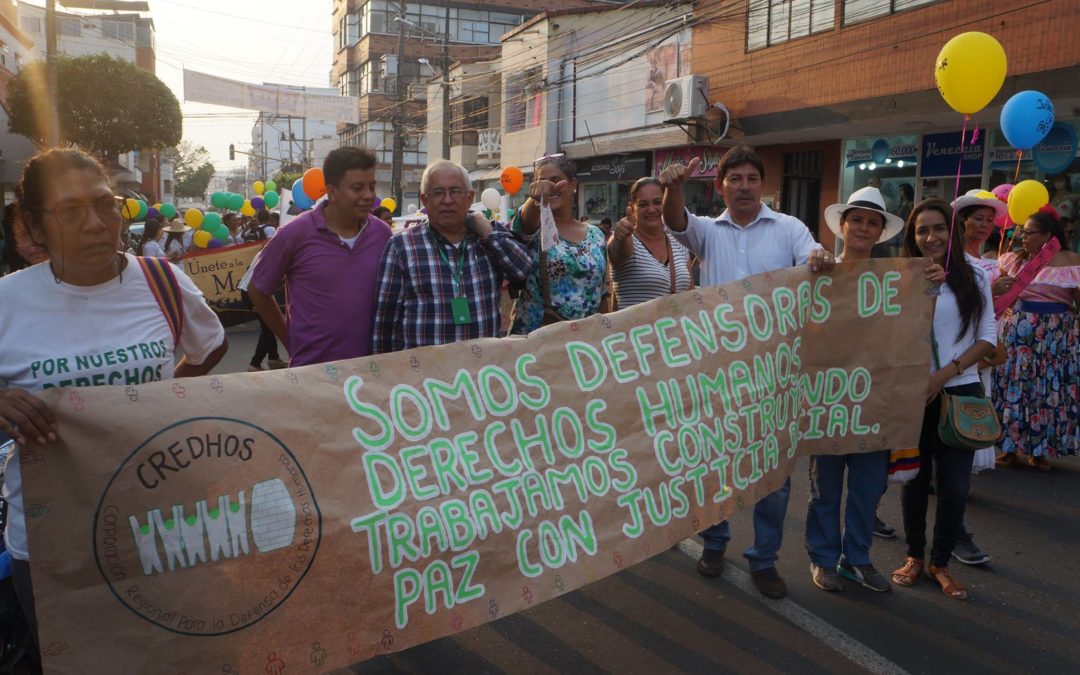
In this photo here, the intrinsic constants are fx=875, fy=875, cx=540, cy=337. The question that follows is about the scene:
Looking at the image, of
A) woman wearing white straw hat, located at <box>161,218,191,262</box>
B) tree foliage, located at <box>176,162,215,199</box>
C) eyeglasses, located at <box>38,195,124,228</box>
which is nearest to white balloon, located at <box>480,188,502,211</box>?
woman wearing white straw hat, located at <box>161,218,191,262</box>

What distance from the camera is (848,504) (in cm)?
424

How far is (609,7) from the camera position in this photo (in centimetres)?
2702

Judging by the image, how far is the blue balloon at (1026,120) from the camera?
654 cm

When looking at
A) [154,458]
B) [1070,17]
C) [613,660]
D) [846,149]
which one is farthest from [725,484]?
[846,149]

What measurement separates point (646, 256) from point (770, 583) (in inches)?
69.3

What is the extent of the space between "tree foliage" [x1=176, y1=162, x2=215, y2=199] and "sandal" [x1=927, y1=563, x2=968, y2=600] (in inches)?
4410

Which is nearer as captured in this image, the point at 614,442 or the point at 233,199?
the point at 614,442

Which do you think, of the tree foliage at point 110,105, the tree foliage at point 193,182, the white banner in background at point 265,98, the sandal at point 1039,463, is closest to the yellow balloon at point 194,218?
the white banner in background at point 265,98

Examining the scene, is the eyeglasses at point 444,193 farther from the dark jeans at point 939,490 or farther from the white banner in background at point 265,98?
the white banner in background at point 265,98

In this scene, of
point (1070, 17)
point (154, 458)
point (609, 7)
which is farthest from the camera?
point (609, 7)

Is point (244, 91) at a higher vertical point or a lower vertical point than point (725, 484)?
higher

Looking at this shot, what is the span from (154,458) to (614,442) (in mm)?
1605

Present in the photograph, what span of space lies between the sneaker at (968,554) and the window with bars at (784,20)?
14373mm

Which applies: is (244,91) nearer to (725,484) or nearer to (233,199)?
(233,199)
